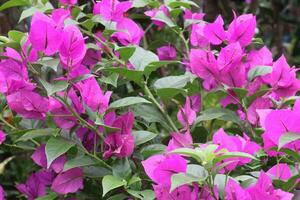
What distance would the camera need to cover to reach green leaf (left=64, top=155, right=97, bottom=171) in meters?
0.88

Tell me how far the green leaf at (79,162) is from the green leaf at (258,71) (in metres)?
0.31

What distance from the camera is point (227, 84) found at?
39.0 inches

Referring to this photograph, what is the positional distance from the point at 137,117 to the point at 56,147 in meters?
0.26

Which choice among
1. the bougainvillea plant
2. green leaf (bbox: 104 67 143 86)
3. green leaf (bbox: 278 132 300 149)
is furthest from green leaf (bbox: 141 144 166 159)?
green leaf (bbox: 278 132 300 149)

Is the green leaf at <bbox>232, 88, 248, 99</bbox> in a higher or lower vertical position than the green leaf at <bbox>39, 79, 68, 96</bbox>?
lower

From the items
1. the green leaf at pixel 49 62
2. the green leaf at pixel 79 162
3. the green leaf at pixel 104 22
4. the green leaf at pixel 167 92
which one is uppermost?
the green leaf at pixel 49 62

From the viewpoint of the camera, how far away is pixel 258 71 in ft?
3.29

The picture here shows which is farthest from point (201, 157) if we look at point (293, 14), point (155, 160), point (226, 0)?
point (293, 14)

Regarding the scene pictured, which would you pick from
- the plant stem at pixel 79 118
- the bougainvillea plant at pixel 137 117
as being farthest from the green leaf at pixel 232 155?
the plant stem at pixel 79 118

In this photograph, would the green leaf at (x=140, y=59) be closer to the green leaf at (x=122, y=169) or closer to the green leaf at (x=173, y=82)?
the green leaf at (x=173, y=82)

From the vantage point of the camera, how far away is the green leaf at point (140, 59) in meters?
1.01

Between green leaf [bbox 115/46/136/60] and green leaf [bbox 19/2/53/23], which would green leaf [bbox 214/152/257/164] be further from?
green leaf [bbox 19/2/53/23]

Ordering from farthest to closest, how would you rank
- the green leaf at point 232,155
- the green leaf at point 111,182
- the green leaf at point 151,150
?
the green leaf at point 151,150 < the green leaf at point 111,182 < the green leaf at point 232,155

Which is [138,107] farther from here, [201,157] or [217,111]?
[201,157]
